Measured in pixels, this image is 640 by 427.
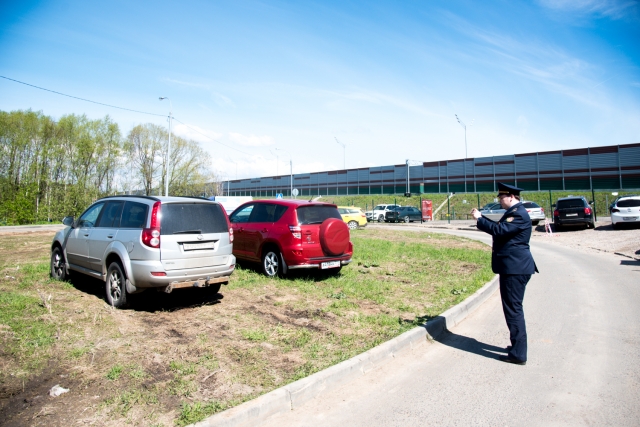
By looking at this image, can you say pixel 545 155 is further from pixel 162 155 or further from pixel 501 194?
pixel 501 194

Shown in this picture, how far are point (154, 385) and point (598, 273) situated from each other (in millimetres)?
11023

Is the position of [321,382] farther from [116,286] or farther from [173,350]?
[116,286]

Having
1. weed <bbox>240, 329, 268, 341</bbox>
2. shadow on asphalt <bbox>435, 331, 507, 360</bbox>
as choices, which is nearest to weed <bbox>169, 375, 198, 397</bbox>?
weed <bbox>240, 329, 268, 341</bbox>

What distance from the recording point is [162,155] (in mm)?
50812

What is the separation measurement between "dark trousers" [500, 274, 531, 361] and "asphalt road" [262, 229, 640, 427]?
0.18m

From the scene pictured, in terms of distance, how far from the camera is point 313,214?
8.77 meters

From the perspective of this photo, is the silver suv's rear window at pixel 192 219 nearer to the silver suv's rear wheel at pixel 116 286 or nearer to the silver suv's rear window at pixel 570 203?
the silver suv's rear wheel at pixel 116 286

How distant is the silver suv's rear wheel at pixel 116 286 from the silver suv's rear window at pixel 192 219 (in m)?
1.08

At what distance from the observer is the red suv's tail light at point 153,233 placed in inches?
236

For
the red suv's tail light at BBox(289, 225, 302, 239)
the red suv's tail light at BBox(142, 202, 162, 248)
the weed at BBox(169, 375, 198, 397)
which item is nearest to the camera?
the weed at BBox(169, 375, 198, 397)

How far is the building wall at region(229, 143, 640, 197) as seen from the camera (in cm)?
4391

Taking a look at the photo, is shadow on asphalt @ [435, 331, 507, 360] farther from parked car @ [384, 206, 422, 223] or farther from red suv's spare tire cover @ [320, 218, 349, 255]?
parked car @ [384, 206, 422, 223]

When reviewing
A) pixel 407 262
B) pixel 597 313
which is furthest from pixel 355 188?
pixel 597 313

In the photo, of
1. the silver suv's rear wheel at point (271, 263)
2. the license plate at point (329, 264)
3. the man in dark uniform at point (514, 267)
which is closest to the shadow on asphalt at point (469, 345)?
the man in dark uniform at point (514, 267)
